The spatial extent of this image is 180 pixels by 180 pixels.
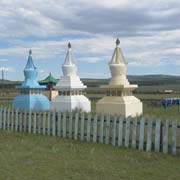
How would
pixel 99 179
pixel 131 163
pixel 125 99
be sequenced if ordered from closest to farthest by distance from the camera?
pixel 99 179 < pixel 131 163 < pixel 125 99

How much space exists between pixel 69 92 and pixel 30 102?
279cm

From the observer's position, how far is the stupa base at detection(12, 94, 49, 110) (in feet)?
73.7

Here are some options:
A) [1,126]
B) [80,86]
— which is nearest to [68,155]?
[1,126]

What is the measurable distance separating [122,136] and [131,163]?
2296mm

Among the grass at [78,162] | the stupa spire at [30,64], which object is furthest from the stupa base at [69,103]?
the grass at [78,162]

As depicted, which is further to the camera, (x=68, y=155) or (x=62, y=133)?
(x=62, y=133)

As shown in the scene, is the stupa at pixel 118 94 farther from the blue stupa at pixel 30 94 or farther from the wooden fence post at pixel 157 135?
the wooden fence post at pixel 157 135

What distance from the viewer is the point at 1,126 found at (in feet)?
50.7

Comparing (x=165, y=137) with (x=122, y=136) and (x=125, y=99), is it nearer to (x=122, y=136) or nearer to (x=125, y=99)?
(x=122, y=136)

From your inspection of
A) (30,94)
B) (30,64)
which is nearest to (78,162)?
(30,94)

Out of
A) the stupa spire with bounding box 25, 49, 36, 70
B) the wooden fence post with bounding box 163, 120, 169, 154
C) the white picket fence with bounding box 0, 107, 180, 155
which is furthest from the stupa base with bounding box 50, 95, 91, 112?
the wooden fence post with bounding box 163, 120, 169, 154

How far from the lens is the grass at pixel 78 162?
776cm

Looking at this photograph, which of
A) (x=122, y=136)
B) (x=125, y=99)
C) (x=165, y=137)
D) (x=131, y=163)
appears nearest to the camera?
(x=131, y=163)

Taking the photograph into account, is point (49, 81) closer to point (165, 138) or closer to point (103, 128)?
point (103, 128)
